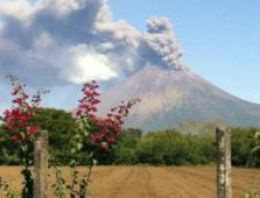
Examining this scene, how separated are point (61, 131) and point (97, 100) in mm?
123471

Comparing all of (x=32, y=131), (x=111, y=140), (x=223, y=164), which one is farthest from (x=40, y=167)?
(x=223, y=164)

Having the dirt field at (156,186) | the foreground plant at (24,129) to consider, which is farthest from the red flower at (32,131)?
the dirt field at (156,186)

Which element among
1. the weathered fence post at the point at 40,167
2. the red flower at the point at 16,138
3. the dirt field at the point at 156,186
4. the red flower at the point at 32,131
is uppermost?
the red flower at the point at 32,131

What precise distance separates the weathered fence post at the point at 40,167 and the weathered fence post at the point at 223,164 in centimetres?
279

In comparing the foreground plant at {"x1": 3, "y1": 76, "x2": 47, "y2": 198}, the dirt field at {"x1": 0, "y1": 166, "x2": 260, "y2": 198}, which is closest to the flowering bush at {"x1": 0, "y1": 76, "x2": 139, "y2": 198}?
the foreground plant at {"x1": 3, "y1": 76, "x2": 47, "y2": 198}

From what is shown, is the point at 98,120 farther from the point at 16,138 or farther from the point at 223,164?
the point at 223,164

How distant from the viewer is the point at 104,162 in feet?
478

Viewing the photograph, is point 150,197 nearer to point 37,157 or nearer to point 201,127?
point 37,157

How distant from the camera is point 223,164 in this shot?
36.4ft

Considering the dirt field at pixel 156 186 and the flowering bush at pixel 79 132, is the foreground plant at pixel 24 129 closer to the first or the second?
the flowering bush at pixel 79 132

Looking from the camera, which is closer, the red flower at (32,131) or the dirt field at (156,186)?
the red flower at (32,131)

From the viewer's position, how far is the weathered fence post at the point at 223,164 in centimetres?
1105

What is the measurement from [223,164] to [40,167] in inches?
115

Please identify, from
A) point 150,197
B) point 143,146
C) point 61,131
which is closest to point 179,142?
point 143,146
